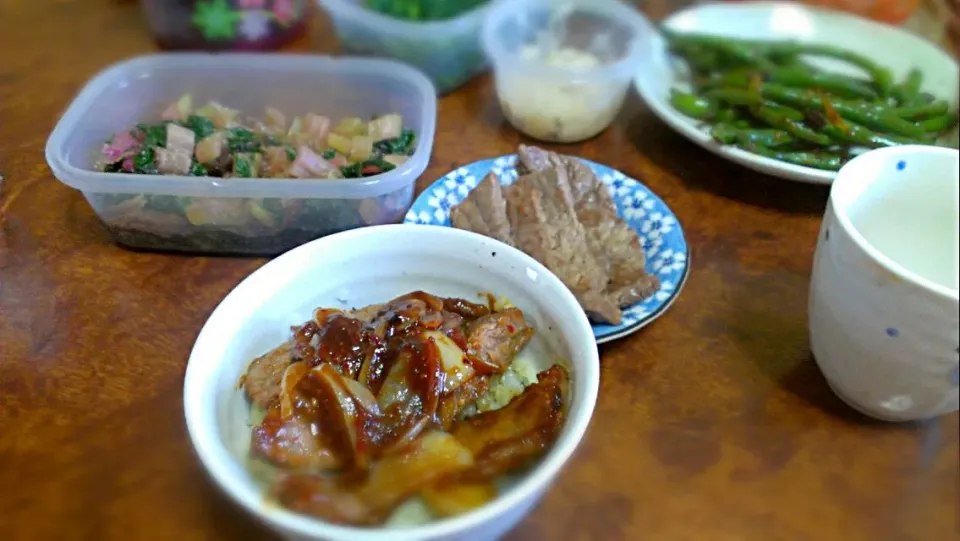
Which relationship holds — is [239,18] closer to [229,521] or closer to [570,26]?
[570,26]

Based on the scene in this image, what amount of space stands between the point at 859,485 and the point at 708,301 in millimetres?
284

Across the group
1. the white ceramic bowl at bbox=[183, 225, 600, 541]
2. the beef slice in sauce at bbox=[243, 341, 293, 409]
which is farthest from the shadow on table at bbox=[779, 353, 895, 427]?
the beef slice in sauce at bbox=[243, 341, 293, 409]

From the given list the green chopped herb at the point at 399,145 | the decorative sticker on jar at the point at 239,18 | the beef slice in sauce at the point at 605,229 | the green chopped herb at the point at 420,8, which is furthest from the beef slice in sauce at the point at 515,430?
the decorative sticker on jar at the point at 239,18

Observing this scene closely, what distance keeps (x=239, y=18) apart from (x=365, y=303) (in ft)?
2.68

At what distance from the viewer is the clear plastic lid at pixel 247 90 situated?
105 cm

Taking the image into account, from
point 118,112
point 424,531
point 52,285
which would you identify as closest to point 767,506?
point 424,531

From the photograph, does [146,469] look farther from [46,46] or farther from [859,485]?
[46,46]

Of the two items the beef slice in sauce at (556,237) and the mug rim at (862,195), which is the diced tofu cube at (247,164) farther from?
the mug rim at (862,195)

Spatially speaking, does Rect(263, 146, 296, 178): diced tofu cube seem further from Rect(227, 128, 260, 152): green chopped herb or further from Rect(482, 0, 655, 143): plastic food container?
Rect(482, 0, 655, 143): plastic food container

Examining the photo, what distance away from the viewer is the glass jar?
53.8 inches

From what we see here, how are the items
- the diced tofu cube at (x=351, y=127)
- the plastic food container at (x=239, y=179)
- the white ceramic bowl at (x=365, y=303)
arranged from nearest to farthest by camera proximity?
the white ceramic bowl at (x=365, y=303)
the plastic food container at (x=239, y=179)
the diced tofu cube at (x=351, y=127)

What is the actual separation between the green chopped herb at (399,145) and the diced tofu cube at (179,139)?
256 mm

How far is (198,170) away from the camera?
3.31ft

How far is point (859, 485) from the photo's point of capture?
772 millimetres
